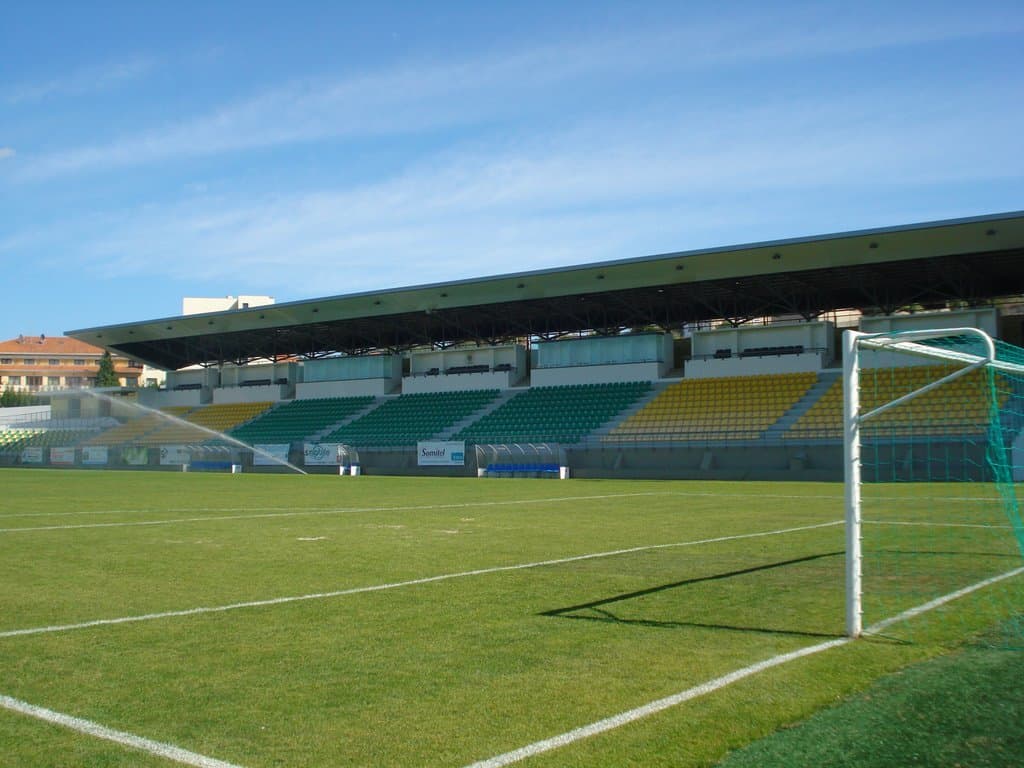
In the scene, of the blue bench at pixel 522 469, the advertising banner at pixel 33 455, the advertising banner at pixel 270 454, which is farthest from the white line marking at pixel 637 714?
the advertising banner at pixel 33 455

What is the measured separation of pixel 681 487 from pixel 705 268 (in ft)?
45.3

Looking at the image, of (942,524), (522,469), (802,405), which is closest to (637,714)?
(942,524)

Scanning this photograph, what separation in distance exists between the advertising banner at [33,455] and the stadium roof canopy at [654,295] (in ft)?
27.3

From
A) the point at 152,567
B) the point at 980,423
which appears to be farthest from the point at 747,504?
the point at 152,567

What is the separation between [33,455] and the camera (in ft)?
200

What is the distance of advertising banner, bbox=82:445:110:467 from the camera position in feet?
188

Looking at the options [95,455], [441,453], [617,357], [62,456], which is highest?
[617,357]

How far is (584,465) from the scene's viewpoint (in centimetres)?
4056

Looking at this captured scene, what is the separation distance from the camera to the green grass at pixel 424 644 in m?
4.36

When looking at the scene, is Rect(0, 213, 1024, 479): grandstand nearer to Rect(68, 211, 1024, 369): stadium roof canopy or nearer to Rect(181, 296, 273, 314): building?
Rect(68, 211, 1024, 369): stadium roof canopy

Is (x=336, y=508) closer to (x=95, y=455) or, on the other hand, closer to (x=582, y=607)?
(x=582, y=607)

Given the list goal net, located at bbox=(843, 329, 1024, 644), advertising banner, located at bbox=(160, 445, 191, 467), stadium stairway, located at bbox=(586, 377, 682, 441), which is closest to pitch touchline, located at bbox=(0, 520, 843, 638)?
goal net, located at bbox=(843, 329, 1024, 644)

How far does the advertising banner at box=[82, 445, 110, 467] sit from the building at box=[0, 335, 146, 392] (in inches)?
2179

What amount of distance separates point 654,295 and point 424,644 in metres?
40.5
